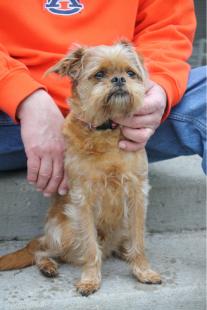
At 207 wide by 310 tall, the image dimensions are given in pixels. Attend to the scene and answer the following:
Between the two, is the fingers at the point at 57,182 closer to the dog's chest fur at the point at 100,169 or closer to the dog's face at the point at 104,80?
the dog's chest fur at the point at 100,169

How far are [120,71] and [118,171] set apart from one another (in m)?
0.40

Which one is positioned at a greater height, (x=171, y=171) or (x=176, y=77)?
(x=176, y=77)

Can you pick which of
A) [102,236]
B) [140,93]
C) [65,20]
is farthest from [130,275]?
[65,20]

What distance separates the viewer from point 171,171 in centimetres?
317

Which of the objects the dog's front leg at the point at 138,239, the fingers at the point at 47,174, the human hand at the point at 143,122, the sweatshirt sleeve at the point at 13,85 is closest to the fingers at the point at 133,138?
the human hand at the point at 143,122

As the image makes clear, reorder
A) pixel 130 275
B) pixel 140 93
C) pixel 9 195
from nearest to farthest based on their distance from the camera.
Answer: pixel 140 93, pixel 130 275, pixel 9 195

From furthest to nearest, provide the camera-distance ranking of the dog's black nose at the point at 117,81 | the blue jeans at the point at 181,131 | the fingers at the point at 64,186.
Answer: the blue jeans at the point at 181,131 < the fingers at the point at 64,186 < the dog's black nose at the point at 117,81

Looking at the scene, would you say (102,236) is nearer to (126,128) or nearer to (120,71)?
(126,128)

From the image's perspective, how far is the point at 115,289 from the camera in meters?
2.32

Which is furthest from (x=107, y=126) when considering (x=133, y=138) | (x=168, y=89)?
(x=168, y=89)

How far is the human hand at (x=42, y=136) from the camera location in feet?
7.66

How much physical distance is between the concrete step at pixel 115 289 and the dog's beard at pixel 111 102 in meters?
0.68

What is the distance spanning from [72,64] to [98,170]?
1.44 feet

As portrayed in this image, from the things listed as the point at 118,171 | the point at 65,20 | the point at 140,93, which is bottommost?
the point at 118,171
